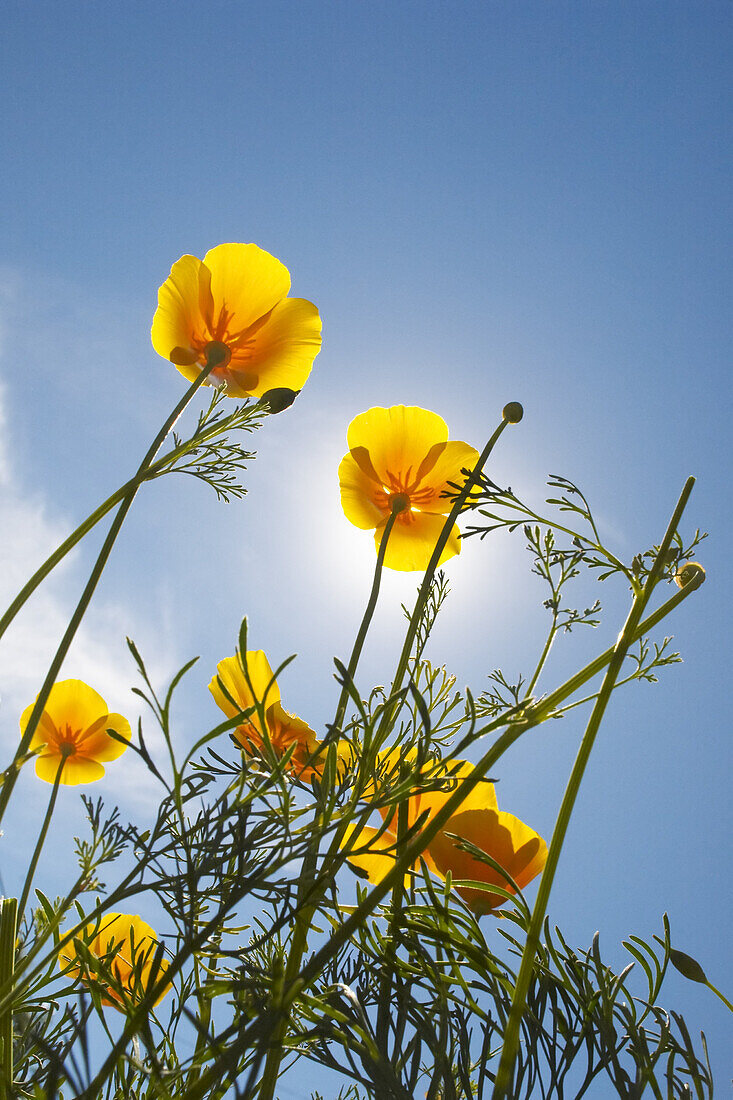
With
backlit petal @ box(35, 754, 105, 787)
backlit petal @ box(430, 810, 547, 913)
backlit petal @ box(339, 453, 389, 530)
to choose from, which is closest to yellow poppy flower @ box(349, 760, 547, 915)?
backlit petal @ box(430, 810, 547, 913)

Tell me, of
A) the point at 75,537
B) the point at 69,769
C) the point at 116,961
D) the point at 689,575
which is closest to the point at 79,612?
the point at 75,537

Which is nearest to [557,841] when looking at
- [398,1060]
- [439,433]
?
[398,1060]

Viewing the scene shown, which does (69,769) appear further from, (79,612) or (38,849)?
(79,612)

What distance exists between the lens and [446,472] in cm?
109

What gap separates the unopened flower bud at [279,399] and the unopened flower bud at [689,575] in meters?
0.55

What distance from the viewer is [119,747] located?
1258 millimetres

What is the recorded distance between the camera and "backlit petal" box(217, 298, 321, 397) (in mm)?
1152

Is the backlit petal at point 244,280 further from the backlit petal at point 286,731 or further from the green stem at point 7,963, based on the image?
the green stem at point 7,963

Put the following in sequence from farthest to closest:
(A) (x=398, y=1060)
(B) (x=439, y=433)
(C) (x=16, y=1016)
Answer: (B) (x=439, y=433) < (C) (x=16, y=1016) < (A) (x=398, y=1060)

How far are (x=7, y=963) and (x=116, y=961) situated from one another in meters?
0.29

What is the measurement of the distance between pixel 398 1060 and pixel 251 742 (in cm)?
30

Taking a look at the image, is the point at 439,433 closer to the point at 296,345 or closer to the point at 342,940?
the point at 296,345

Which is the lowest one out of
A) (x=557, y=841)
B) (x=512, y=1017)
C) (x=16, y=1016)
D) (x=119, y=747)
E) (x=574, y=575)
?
(x=16, y=1016)

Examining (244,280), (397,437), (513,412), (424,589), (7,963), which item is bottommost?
(7,963)
